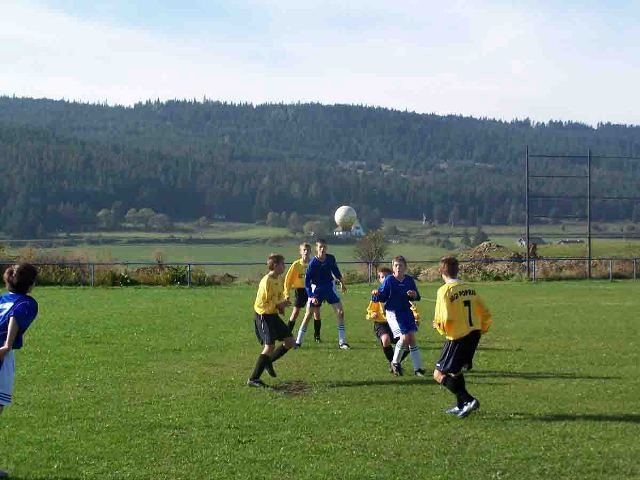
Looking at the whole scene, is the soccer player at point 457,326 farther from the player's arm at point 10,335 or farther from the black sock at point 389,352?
the player's arm at point 10,335

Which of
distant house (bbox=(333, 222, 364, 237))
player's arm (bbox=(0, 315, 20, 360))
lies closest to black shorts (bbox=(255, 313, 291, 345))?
player's arm (bbox=(0, 315, 20, 360))

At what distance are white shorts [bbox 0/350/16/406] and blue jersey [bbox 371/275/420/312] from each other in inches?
247

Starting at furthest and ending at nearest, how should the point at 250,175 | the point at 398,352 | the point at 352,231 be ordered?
1. the point at 250,175
2. the point at 352,231
3. the point at 398,352

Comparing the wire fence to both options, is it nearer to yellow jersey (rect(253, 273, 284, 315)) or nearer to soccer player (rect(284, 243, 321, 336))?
soccer player (rect(284, 243, 321, 336))

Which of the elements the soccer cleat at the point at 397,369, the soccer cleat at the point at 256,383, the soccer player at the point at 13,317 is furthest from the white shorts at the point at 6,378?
the soccer cleat at the point at 397,369

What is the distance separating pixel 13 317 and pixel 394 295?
21.5 feet

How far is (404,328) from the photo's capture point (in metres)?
13.6

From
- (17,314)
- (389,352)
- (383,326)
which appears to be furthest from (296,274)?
(17,314)

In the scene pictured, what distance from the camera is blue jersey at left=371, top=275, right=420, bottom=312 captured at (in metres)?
13.6

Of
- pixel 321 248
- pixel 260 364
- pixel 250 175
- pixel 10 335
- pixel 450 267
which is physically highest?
pixel 250 175

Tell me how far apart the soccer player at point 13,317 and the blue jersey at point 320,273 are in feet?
31.0

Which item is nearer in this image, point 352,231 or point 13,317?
point 13,317

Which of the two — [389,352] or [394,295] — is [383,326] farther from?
[394,295]

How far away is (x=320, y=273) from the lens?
17.7m
